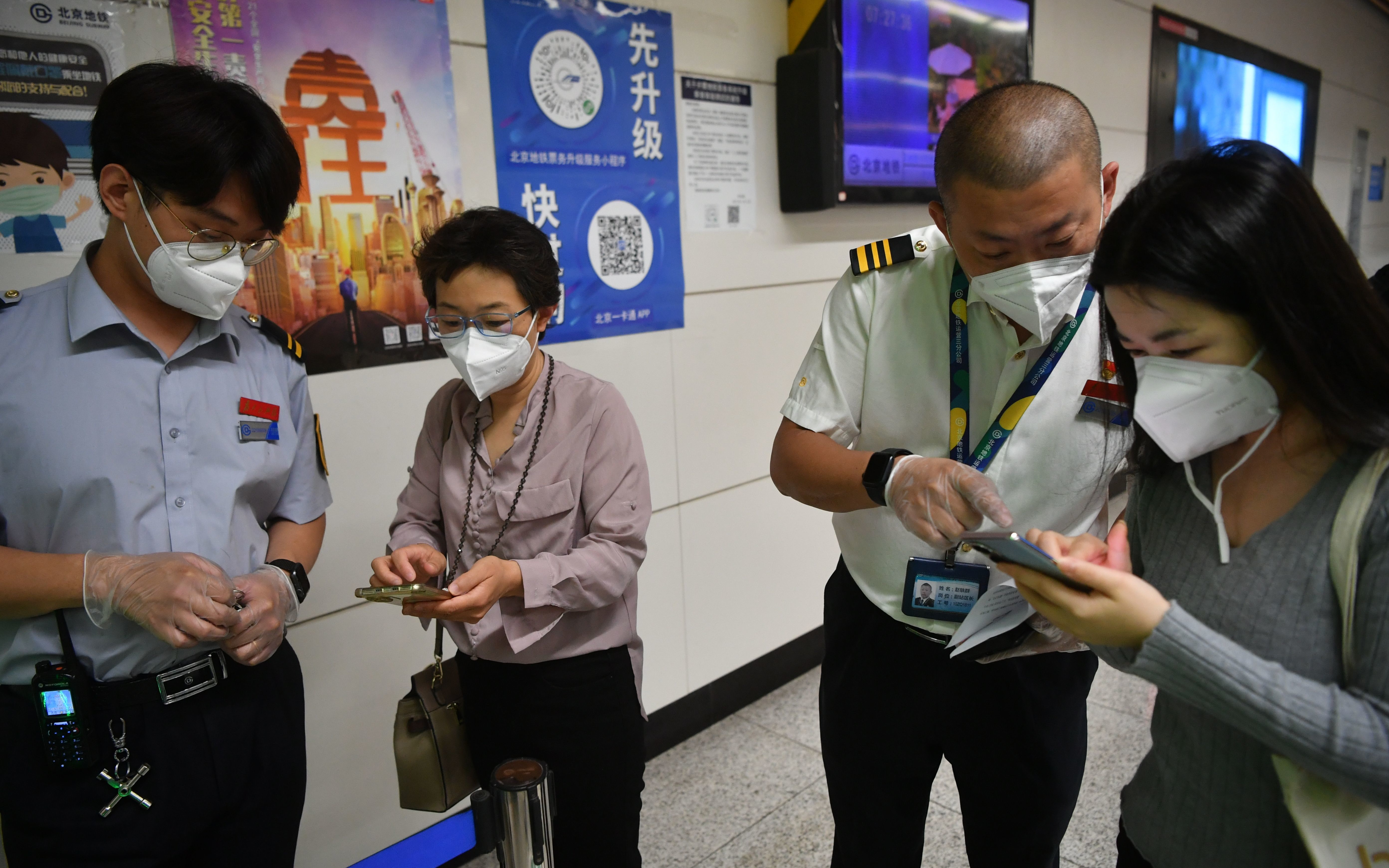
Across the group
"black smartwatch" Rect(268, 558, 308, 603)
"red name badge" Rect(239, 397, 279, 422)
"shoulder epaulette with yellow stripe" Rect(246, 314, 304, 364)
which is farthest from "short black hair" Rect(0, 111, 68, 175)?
"black smartwatch" Rect(268, 558, 308, 603)

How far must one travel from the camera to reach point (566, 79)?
2385mm

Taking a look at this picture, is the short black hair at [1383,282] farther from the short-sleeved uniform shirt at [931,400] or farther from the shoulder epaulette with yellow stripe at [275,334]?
the shoulder epaulette with yellow stripe at [275,334]

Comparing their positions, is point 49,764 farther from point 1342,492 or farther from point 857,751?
point 1342,492

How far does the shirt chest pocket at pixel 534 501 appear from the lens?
1.52 meters

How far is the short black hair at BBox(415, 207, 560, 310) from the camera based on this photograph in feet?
4.92

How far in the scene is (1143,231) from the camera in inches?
36.6

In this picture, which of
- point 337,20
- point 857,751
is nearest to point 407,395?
point 337,20

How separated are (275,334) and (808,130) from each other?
1984 mm

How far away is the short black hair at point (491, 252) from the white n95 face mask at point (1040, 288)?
30.6 inches

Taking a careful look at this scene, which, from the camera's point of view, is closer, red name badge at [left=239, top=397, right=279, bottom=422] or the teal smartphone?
the teal smartphone

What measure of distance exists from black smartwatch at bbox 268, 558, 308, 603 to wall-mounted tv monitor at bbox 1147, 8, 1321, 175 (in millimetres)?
4563

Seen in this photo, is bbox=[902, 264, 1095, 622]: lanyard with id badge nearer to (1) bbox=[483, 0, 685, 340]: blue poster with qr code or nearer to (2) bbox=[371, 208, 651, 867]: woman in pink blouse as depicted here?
(2) bbox=[371, 208, 651, 867]: woman in pink blouse

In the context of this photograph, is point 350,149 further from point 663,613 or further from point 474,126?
point 663,613

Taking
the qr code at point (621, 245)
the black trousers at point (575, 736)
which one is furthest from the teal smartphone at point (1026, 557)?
the qr code at point (621, 245)
